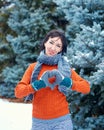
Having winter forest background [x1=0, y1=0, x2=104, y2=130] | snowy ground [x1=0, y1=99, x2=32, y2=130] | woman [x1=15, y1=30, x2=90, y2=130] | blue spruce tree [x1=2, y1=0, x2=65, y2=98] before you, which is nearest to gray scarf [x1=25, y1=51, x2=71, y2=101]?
woman [x1=15, y1=30, x2=90, y2=130]

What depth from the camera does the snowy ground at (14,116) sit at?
5.55 m

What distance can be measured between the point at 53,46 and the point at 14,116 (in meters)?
2.92

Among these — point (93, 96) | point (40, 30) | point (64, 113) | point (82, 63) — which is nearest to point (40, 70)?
point (64, 113)

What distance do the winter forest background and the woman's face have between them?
3.86ft

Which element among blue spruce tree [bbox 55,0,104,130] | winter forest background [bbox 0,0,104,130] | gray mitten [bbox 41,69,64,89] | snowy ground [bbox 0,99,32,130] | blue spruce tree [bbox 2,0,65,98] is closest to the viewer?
gray mitten [bbox 41,69,64,89]

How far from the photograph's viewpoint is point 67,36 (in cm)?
675

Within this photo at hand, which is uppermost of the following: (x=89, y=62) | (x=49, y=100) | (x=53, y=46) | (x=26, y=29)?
(x=26, y=29)

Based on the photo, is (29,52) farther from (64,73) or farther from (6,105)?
(64,73)

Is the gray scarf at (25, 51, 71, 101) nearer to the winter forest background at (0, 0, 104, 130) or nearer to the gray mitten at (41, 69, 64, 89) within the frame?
the gray mitten at (41, 69, 64, 89)

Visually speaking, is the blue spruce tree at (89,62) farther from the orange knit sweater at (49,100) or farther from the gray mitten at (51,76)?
the gray mitten at (51,76)

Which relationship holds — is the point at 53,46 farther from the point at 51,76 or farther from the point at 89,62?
the point at 89,62

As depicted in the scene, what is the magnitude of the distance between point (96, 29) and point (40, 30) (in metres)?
2.81

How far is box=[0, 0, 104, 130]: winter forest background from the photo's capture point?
4.93 m

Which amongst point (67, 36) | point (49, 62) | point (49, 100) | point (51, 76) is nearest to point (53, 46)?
point (49, 62)
